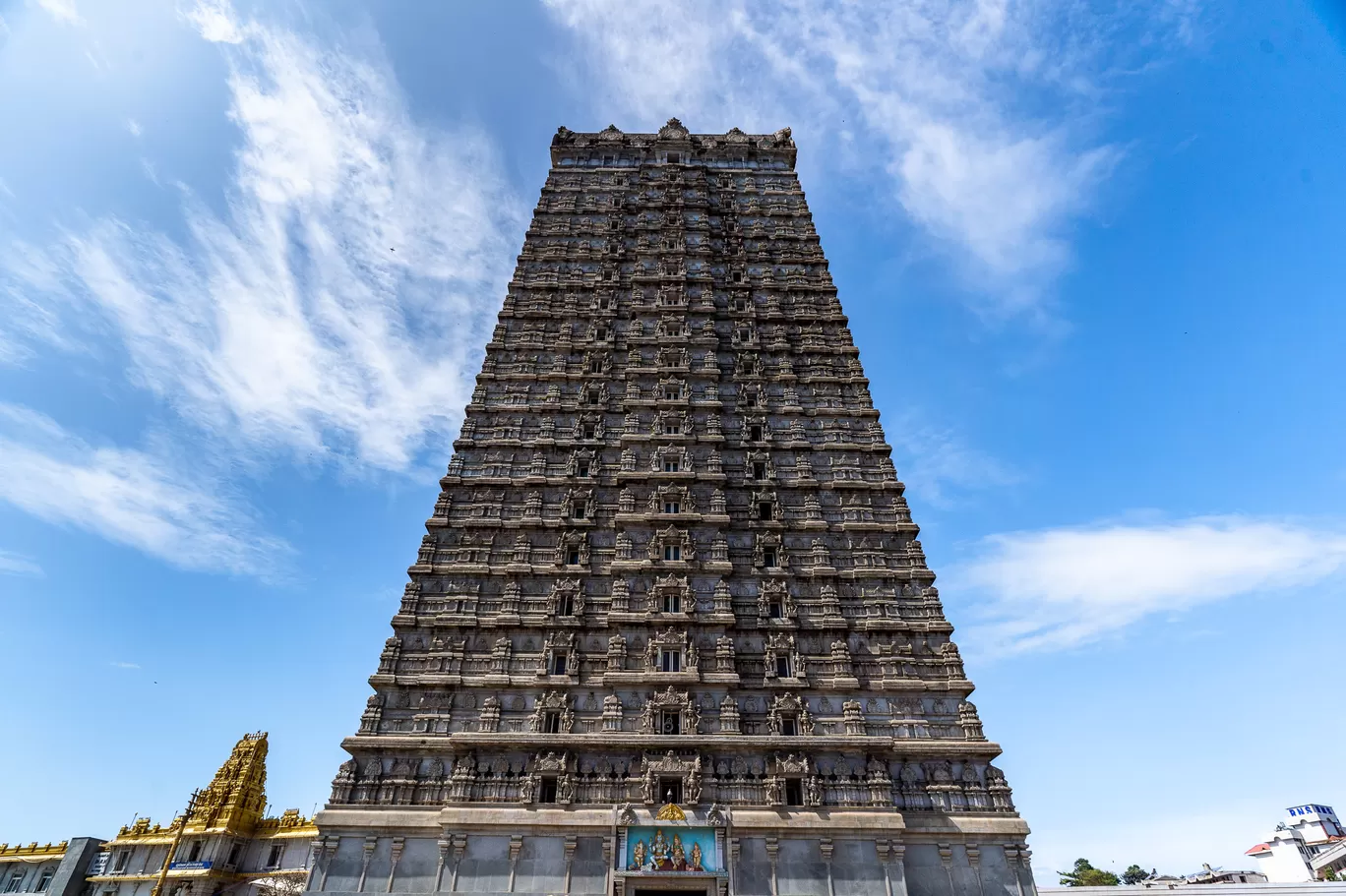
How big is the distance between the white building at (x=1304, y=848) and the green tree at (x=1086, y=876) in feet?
38.9

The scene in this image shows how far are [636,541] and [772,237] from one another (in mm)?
23788

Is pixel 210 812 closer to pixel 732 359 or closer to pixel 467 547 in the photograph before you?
pixel 467 547

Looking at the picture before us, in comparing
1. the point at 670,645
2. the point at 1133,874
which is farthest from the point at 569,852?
the point at 1133,874

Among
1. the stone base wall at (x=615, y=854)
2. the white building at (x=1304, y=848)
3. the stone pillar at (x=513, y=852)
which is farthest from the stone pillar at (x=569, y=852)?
the white building at (x=1304, y=848)

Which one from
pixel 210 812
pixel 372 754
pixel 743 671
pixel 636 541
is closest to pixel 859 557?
pixel 743 671

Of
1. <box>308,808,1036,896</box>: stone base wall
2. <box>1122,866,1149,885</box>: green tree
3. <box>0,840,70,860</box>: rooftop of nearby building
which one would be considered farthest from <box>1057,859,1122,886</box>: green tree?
<box>0,840,70,860</box>: rooftop of nearby building

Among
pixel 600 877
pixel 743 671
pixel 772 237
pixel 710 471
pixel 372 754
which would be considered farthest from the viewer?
pixel 772 237

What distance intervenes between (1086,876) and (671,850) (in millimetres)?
68760

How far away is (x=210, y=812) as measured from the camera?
36969mm

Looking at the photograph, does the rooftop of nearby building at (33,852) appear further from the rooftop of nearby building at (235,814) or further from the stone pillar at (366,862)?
the stone pillar at (366,862)

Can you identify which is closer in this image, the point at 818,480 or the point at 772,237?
the point at 818,480

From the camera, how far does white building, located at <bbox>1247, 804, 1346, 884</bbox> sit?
50438mm

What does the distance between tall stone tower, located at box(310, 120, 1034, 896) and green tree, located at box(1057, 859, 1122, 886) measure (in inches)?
2101

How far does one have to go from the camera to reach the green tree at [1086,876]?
215 ft
